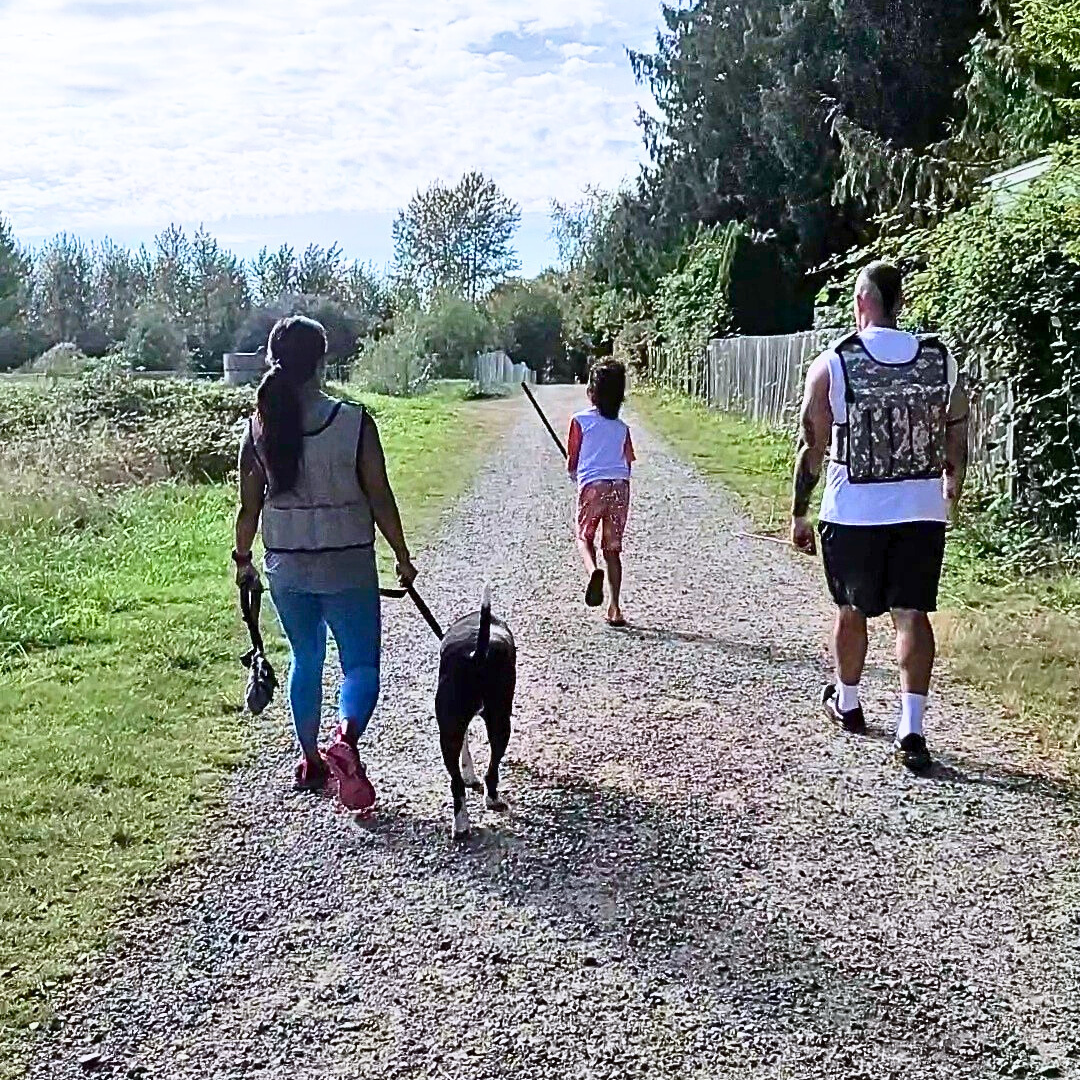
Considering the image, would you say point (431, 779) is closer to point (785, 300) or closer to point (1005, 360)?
point (1005, 360)

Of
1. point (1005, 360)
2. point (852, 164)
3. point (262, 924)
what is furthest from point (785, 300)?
point (262, 924)

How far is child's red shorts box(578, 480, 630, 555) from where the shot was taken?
891cm

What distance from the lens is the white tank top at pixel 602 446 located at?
29.2ft

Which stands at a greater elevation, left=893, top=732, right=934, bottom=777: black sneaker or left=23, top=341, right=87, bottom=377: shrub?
left=893, top=732, right=934, bottom=777: black sneaker

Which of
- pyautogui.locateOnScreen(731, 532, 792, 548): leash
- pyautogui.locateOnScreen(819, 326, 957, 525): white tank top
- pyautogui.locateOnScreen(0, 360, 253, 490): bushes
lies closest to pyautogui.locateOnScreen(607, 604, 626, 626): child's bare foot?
pyautogui.locateOnScreen(819, 326, 957, 525): white tank top

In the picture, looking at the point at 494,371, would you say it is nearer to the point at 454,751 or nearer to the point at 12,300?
the point at 12,300

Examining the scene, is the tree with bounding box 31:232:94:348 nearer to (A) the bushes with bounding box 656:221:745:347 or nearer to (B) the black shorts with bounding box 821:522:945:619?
(A) the bushes with bounding box 656:221:745:347

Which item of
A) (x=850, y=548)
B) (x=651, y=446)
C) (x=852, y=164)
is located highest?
(x=852, y=164)

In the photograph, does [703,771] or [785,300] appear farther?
[785,300]

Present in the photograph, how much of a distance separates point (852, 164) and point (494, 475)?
1209 cm

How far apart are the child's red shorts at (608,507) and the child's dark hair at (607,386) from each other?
1.46ft

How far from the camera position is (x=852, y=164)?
26.5 metres

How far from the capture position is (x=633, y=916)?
464 centimetres

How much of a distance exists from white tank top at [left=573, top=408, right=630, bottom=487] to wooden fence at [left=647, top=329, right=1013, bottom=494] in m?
3.62
